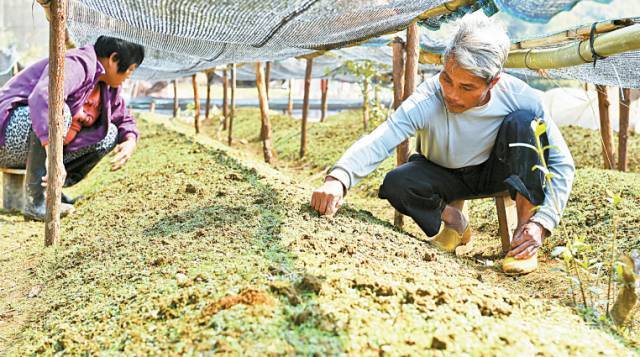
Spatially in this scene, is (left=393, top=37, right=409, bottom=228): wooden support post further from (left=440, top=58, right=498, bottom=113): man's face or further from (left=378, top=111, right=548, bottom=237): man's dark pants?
(left=440, top=58, right=498, bottom=113): man's face

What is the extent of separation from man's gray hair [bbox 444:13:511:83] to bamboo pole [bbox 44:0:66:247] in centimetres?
177

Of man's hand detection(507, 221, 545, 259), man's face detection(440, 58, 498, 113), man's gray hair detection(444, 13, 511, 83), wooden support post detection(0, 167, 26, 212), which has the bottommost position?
wooden support post detection(0, 167, 26, 212)

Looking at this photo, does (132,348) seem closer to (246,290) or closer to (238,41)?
(246,290)

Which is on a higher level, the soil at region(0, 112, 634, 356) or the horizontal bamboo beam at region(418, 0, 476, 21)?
the horizontal bamboo beam at region(418, 0, 476, 21)

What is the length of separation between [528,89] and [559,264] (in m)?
0.88

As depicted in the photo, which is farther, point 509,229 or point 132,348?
point 509,229

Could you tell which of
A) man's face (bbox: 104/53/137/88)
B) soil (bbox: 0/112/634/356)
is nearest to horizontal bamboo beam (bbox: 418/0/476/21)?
soil (bbox: 0/112/634/356)

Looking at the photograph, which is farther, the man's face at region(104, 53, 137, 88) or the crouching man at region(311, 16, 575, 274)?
the man's face at region(104, 53, 137, 88)

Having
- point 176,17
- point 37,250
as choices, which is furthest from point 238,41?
point 37,250

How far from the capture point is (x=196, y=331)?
1.66 m

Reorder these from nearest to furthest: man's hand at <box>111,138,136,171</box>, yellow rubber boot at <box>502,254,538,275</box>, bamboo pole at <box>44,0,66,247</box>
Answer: yellow rubber boot at <box>502,254,538,275</box> → bamboo pole at <box>44,0,66,247</box> → man's hand at <box>111,138,136,171</box>

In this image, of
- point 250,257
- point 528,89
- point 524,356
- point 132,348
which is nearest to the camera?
point 524,356

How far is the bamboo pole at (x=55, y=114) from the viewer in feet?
9.74

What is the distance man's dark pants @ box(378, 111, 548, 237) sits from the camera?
279 centimetres
